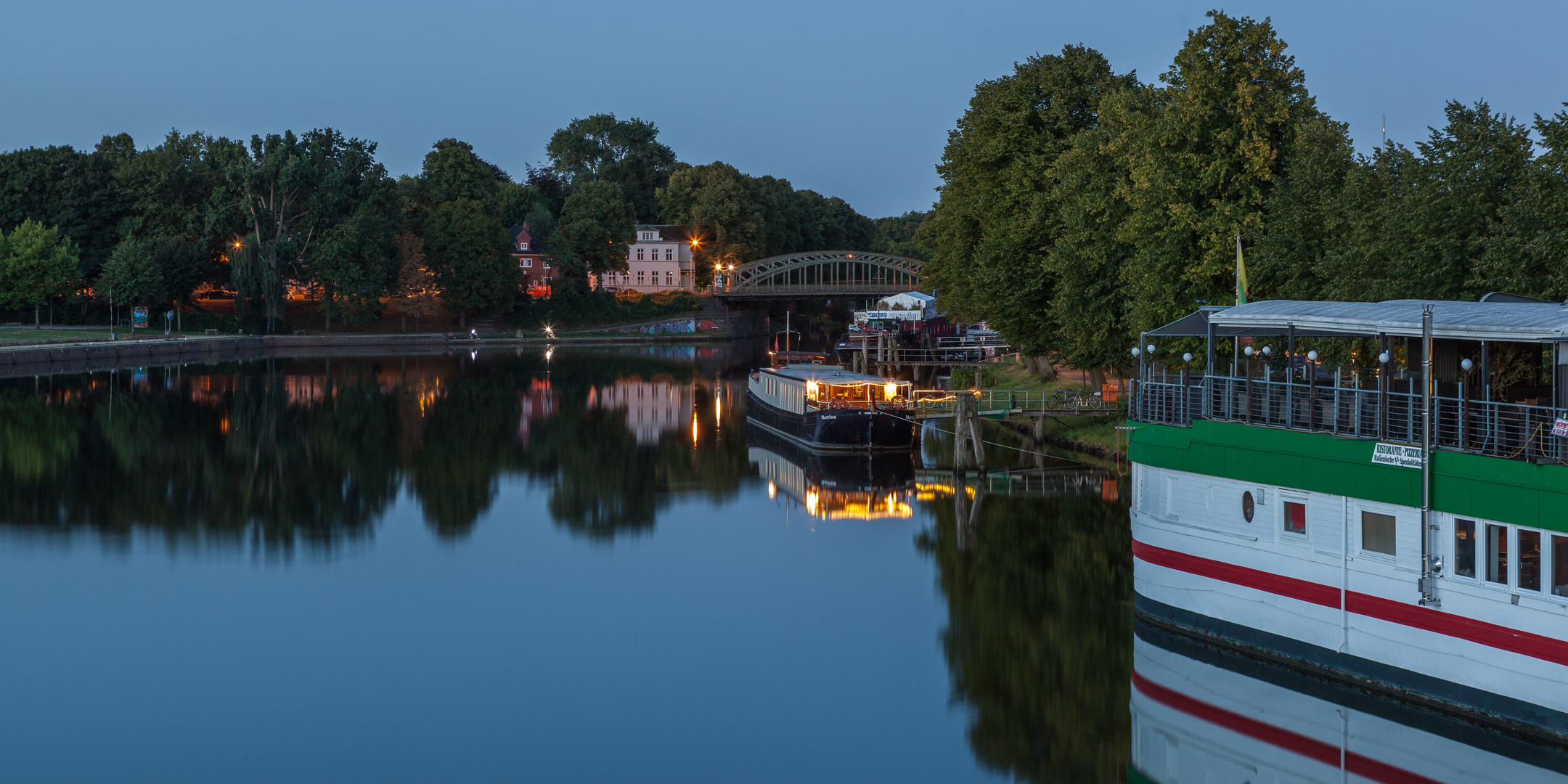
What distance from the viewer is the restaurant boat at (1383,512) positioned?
675 inches

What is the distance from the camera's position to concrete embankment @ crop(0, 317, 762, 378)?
86.0 metres

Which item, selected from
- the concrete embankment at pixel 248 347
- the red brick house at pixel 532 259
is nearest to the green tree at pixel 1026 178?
the concrete embankment at pixel 248 347

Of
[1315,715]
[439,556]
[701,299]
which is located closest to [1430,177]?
[1315,715]

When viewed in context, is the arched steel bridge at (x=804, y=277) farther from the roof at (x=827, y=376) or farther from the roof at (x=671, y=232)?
the roof at (x=827, y=376)

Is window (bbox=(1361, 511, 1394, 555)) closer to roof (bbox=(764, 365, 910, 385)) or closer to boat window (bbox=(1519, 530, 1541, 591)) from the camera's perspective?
boat window (bbox=(1519, 530, 1541, 591))

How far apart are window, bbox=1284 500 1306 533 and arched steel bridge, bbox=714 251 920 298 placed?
373 feet

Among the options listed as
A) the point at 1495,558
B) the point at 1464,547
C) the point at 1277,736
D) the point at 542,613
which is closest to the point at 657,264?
the point at 542,613

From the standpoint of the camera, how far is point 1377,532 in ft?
62.9

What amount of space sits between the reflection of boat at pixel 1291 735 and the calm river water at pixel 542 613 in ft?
2.73

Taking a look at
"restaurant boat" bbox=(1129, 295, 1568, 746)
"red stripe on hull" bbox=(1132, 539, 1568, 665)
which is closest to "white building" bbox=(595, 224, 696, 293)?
"restaurant boat" bbox=(1129, 295, 1568, 746)

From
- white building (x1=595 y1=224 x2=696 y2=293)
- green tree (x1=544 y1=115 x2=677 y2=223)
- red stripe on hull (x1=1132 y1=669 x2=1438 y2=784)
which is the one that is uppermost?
green tree (x1=544 y1=115 x2=677 y2=223)

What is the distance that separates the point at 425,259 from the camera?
123750 millimetres

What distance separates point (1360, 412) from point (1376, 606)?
2841mm

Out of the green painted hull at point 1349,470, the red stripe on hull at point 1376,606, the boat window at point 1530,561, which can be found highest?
the green painted hull at point 1349,470
